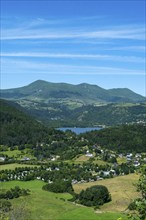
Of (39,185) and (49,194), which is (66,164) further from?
(49,194)

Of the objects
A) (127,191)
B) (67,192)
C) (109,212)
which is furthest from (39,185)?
(109,212)

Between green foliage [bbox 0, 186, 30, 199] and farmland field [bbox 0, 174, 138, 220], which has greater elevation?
green foliage [bbox 0, 186, 30, 199]

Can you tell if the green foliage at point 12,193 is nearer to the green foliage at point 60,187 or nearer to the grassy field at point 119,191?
the green foliage at point 60,187

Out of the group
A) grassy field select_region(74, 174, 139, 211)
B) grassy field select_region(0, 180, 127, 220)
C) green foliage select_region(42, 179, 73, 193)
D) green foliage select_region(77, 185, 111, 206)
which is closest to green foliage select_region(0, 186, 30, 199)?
grassy field select_region(0, 180, 127, 220)

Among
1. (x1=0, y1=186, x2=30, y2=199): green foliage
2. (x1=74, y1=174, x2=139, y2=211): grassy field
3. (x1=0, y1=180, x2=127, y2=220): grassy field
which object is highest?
(x1=0, y1=186, x2=30, y2=199): green foliage

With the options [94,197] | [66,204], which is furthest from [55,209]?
[94,197]

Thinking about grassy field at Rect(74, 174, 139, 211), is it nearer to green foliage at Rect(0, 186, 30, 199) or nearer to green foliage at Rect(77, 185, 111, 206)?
green foliage at Rect(77, 185, 111, 206)
